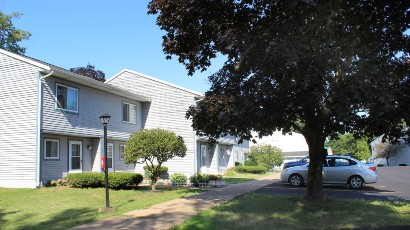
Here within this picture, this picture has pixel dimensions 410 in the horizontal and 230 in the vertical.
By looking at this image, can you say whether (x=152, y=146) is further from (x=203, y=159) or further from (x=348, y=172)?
(x=203, y=159)

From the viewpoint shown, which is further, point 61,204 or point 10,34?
point 10,34

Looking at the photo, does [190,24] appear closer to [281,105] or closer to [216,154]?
[281,105]

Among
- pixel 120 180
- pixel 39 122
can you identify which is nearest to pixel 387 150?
pixel 120 180

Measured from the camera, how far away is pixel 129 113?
2475 centimetres

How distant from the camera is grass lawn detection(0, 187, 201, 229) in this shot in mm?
10250

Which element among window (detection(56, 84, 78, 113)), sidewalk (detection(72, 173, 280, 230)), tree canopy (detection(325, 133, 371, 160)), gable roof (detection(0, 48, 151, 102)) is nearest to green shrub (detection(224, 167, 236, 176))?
gable roof (detection(0, 48, 151, 102))

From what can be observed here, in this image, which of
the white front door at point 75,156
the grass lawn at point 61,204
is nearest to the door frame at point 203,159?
the white front door at point 75,156

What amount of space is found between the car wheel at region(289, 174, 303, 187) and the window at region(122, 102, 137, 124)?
10.7m

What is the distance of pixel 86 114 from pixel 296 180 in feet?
36.7

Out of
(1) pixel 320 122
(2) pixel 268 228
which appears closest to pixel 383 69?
(1) pixel 320 122

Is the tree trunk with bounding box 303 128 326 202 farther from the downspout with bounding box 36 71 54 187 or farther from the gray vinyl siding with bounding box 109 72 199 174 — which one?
the gray vinyl siding with bounding box 109 72 199 174

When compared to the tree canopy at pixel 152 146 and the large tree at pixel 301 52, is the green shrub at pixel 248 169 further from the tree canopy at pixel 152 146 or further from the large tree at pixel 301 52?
the large tree at pixel 301 52

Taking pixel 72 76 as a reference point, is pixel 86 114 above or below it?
below

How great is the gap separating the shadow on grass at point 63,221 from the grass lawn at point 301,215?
111 inches
